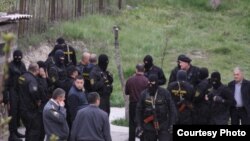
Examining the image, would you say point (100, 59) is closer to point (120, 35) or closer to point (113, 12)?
point (120, 35)

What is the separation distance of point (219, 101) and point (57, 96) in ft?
10.5

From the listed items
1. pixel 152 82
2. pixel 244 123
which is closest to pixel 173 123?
pixel 152 82

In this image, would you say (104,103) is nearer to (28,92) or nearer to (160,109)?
(28,92)

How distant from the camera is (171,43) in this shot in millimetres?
23328

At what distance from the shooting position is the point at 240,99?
1173cm

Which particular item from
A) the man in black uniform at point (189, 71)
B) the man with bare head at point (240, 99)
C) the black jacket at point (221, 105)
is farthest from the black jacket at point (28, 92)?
the man with bare head at point (240, 99)

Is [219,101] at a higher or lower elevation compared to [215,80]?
lower

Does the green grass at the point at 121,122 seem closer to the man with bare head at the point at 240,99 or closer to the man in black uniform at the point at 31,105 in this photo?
the man with bare head at the point at 240,99

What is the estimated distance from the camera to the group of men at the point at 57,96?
368 inches

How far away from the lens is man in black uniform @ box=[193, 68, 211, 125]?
448 inches

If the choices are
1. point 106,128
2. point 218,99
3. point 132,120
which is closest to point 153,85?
point 106,128

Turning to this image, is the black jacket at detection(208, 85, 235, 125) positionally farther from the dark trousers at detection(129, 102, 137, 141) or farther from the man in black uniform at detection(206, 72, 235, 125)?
the dark trousers at detection(129, 102, 137, 141)

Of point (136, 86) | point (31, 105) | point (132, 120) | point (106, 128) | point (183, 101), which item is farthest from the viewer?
point (132, 120)

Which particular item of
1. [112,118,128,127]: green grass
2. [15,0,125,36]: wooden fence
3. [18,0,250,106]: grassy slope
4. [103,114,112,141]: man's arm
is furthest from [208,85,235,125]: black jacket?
[15,0,125,36]: wooden fence
